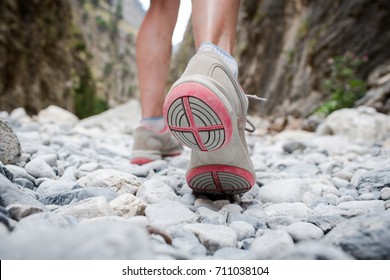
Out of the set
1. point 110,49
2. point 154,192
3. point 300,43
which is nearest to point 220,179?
point 154,192

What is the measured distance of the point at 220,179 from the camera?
3.37ft

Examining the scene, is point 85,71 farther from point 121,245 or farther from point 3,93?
point 121,245

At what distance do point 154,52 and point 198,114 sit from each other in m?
0.90

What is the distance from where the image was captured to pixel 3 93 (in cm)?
644

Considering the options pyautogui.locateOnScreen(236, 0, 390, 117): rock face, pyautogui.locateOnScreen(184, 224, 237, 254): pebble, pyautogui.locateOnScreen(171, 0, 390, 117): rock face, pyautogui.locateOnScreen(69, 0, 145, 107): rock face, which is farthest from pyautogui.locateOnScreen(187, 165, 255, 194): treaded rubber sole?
pyautogui.locateOnScreen(69, 0, 145, 107): rock face

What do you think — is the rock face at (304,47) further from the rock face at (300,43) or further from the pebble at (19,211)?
the pebble at (19,211)

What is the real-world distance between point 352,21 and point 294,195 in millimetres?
5605

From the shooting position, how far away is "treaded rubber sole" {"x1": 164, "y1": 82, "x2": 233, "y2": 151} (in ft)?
2.72

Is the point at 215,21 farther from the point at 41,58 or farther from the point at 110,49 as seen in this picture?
the point at 110,49

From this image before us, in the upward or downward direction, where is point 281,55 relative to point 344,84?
upward

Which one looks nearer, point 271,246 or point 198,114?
point 271,246

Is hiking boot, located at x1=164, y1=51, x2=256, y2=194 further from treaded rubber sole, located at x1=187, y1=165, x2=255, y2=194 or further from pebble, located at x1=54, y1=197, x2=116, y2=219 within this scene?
pebble, located at x1=54, y1=197, x2=116, y2=219

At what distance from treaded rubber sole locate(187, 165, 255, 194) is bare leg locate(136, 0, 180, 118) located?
27.5 inches
